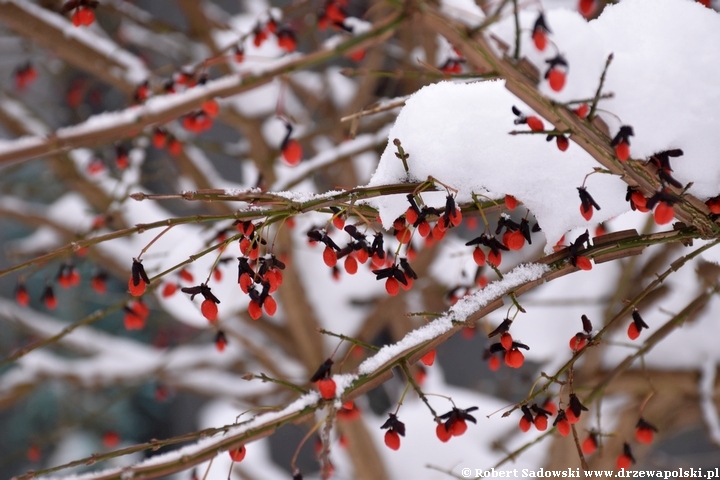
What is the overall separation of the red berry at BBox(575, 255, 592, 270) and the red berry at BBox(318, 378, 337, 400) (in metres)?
0.40

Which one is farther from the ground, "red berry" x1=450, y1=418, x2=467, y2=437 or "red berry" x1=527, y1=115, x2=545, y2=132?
"red berry" x1=527, y1=115, x2=545, y2=132

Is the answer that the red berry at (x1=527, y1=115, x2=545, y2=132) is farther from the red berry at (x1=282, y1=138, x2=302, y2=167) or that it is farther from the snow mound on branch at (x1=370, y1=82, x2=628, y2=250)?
the red berry at (x1=282, y1=138, x2=302, y2=167)

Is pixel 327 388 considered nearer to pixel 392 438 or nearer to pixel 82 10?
pixel 392 438

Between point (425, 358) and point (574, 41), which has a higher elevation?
point (574, 41)

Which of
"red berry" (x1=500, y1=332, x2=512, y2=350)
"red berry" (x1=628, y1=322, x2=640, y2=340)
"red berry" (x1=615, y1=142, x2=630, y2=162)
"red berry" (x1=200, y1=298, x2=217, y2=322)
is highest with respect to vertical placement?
"red berry" (x1=200, y1=298, x2=217, y2=322)

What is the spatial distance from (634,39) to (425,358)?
58cm

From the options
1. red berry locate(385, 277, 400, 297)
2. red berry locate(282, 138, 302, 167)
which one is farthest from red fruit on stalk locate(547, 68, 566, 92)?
red berry locate(282, 138, 302, 167)

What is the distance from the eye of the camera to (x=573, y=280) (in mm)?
2443

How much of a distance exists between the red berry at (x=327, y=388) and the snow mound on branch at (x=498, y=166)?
0.26 m

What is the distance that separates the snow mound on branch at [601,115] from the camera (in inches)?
32.1

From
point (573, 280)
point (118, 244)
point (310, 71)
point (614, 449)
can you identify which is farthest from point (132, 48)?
point (614, 449)

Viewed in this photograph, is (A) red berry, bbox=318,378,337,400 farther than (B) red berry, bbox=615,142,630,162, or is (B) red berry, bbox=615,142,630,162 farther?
(A) red berry, bbox=318,378,337,400

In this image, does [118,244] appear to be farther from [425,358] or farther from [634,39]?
[634,39]

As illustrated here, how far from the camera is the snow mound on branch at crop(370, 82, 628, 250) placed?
917 millimetres
